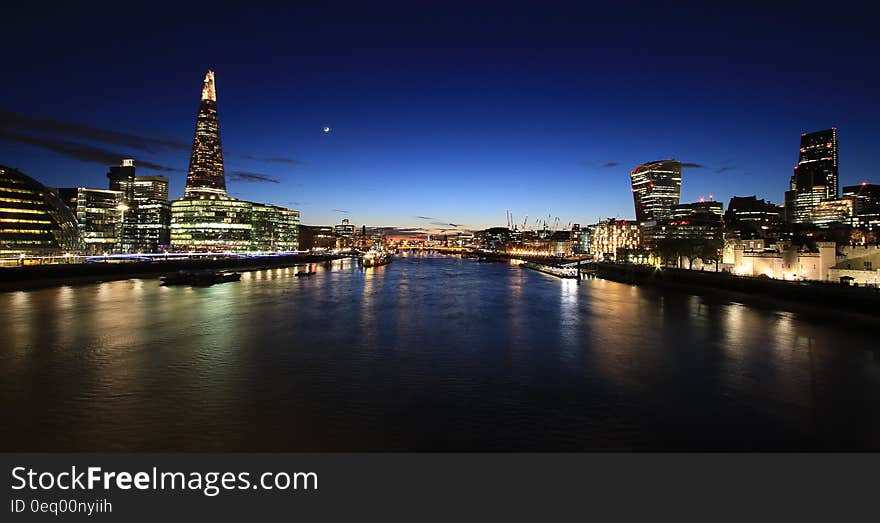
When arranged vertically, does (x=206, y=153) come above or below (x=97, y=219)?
above

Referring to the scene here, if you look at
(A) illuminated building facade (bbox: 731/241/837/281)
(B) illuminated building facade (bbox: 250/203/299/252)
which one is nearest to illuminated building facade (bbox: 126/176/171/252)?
(B) illuminated building facade (bbox: 250/203/299/252)

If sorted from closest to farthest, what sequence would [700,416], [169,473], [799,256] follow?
[169,473], [700,416], [799,256]

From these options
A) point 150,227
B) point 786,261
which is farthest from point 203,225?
point 786,261

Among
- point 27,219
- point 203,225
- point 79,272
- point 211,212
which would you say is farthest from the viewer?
point 211,212

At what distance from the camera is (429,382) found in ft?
57.3

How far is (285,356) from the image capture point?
71.6 ft

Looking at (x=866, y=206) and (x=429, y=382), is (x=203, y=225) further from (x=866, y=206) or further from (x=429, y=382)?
(x=866, y=206)

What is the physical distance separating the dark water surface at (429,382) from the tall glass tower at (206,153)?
169384 millimetres

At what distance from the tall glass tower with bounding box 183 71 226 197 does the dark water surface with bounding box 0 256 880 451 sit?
169384 mm

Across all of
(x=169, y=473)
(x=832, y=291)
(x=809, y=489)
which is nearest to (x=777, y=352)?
(x=809, y=489)

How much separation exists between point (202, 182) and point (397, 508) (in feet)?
681

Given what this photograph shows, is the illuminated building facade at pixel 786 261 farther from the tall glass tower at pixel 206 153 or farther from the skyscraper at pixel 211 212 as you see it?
the tall glass tower at pixel 206 153

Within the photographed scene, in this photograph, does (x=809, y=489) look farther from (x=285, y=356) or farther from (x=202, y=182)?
(x=202, y=182)

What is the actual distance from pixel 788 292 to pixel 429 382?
139ft
